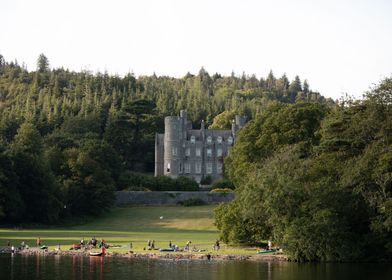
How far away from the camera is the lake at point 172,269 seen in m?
39.8

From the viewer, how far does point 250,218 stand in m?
54.7

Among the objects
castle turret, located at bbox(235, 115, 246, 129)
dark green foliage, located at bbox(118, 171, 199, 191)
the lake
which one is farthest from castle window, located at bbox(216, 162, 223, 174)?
the lake

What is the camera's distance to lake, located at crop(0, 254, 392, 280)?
39.8 m

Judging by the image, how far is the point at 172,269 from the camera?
143 ft

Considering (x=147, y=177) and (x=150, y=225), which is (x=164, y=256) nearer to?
(x=150, y=225)

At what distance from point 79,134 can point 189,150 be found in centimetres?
1657

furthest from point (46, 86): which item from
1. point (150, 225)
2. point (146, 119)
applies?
point (150, 225)

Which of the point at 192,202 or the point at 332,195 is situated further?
the point at 192,202

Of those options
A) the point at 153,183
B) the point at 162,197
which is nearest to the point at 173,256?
the point at 162,197

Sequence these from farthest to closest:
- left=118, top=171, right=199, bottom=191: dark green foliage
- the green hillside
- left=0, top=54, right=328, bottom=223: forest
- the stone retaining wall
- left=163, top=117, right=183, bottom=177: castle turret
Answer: left=163, top=117, right=183, bottom=177: castle turret < left=118, top=171, right=199, bottom=191: dark green foliage < the stone retaining wall < left=0, top=54, right=328, bottom=223: forest < the green hillside

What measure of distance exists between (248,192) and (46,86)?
107m

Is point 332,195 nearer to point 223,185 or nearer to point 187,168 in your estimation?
point 223,185

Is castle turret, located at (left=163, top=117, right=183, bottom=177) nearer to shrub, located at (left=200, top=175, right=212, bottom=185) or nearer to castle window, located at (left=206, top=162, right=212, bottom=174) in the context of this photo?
shrub, located at (left=200, top=175, right=212, bottom=185)

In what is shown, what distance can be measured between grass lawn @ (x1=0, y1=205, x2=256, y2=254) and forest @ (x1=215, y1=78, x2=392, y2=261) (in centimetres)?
327
